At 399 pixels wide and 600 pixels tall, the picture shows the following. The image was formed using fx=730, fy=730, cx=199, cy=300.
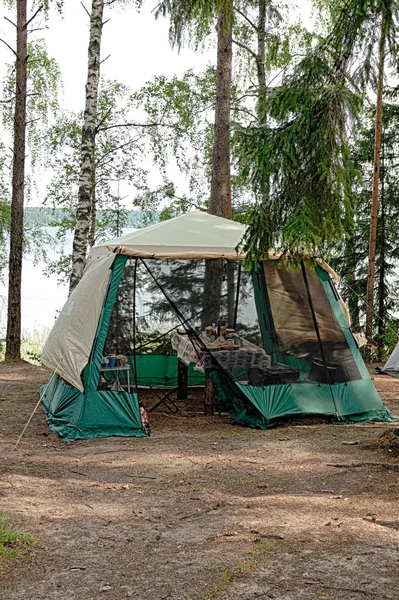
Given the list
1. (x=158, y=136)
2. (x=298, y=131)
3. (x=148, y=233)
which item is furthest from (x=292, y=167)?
(x=158, y=136)

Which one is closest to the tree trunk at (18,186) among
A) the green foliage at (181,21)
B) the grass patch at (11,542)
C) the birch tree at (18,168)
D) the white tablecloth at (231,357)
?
the birch tree at (18,168)

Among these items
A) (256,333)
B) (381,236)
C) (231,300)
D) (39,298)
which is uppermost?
(381,236)

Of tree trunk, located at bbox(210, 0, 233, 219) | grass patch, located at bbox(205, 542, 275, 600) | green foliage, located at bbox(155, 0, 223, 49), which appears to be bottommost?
grass patch, located at bbox(205, 542, 275, 600)

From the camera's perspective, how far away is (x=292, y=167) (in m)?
5.75

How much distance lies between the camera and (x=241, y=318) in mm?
7734

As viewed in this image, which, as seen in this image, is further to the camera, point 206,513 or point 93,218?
point 93,218

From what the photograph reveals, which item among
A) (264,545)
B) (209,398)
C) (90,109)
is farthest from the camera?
(90,109)

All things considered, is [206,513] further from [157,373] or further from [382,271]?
[382,271]

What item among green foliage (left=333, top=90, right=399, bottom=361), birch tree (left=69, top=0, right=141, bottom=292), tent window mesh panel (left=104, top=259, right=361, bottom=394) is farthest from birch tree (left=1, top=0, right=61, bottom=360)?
green foliage (left=333, top=90, right=399, bottom=361)

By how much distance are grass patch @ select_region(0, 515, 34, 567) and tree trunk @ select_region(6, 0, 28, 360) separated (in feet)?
26.4

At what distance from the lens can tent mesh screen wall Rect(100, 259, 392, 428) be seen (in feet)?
22.8

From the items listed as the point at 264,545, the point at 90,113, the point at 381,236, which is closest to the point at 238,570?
the point at 264,545

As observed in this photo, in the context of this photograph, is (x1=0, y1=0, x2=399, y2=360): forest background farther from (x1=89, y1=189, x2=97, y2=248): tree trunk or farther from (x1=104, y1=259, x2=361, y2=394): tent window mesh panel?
(x1=104, y1=259, x2=361, y2=394): tent window mesh panel

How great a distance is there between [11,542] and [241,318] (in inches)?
174
